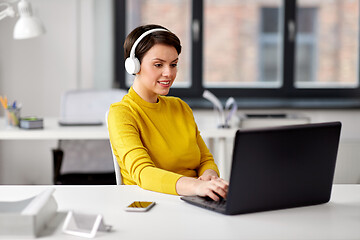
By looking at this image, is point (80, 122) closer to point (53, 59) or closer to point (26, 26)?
point (26, 26)

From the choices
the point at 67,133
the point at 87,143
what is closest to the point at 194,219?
the point at 67,133

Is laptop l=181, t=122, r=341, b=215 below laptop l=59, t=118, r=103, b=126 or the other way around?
the other way around

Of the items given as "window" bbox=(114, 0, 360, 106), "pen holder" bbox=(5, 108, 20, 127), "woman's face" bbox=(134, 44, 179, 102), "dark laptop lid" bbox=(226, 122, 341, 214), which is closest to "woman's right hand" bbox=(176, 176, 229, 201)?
"dark laptop lid" bbox=(226, 122, 341, 214)

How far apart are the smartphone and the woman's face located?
45 centimetres

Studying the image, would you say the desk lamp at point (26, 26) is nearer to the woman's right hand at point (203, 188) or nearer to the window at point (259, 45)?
the window at point (259, 45)

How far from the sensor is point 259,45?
14.8 ft

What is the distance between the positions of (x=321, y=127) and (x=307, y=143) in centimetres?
5

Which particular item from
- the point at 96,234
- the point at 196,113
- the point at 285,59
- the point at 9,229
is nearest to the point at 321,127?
the point at 96,234

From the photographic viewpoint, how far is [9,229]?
44.7 inches

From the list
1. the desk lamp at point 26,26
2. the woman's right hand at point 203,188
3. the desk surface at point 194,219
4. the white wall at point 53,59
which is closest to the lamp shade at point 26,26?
the desk lamp at point 26,26

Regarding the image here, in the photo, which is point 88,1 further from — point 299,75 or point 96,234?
point 96,234

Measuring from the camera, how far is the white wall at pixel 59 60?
401cm

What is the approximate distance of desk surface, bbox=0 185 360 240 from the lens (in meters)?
1.16

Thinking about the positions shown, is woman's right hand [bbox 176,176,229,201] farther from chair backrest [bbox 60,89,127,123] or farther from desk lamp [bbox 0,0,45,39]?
chair backrest [bbox 60,89,127,123]
